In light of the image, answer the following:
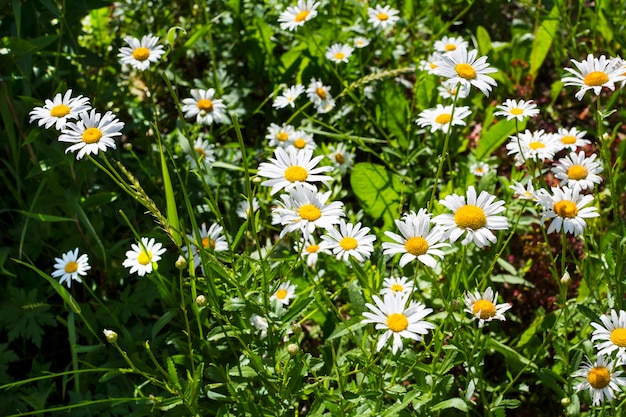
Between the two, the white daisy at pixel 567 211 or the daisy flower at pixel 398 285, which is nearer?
the white daisy at pixel 567 211

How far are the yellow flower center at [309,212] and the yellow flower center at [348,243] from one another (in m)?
0.15

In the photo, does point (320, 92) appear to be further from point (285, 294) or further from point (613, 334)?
point (613, 334)

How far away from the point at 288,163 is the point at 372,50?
1.72 m

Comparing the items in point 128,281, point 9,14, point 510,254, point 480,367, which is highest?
point 9,14

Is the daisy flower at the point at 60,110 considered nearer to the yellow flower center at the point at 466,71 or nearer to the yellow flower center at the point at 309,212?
the yellow flower center at the point at 309,212

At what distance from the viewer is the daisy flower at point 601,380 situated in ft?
5.60

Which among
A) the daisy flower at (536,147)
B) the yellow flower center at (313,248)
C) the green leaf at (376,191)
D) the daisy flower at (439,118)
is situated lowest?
the yellow flower center at (313,248)

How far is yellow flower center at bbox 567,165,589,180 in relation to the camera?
1.94 m

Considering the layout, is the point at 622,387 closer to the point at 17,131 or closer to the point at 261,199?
the point at 261,199

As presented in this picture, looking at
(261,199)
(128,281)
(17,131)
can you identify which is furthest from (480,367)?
(17,131)

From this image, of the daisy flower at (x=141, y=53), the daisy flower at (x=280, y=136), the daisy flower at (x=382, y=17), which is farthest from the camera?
the daisy flower at (x=382, y=17)

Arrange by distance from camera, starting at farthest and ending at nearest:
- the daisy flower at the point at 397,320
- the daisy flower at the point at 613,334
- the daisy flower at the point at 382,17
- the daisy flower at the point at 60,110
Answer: the daisy flower at the point at 382,17 → the daisy flower at the point at 60,110 → the daisy flower at the point at 613,334 → the daisy flower at the point at 397,320

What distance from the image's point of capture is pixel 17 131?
2.51m

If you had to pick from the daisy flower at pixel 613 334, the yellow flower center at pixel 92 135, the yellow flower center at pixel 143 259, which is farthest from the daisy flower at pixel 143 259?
the daisy flower at pixel 613 334
